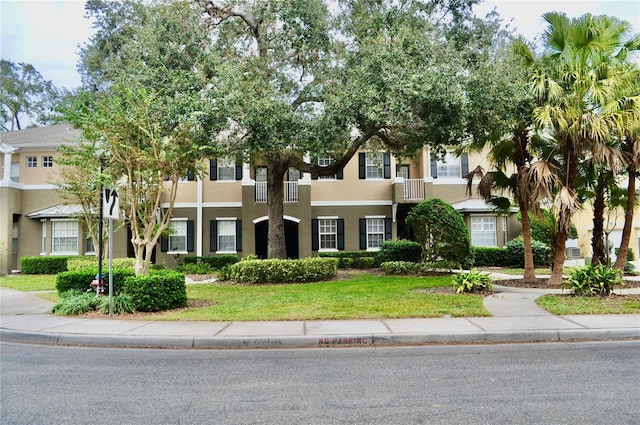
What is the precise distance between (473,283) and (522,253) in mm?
11182

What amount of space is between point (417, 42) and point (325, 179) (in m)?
12.6

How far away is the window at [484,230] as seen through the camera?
24.2 meters

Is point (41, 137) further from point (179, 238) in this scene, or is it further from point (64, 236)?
point (179, 238)

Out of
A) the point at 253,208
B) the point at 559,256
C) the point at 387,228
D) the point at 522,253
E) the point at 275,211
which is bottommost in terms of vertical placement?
the point at 522,253

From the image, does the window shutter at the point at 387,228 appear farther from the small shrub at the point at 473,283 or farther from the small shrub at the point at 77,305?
the small shrub at the point at 77,305

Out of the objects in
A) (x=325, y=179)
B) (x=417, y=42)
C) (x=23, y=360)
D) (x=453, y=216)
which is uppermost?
(x=417, y=42)

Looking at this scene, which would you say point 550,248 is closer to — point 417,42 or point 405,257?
point 405,257

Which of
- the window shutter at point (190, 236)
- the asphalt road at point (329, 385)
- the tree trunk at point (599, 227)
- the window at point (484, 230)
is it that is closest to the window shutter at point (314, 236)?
the window shutter at point (190, 236)

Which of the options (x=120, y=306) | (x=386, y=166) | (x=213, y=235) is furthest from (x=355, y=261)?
(x=120, y=306)

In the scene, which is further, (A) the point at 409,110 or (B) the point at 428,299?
(A) the point at 409,110

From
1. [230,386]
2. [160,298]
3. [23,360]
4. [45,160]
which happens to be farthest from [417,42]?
[45,160]

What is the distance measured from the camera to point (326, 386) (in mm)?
5402

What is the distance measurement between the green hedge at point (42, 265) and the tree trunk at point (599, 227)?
2308 centimetres

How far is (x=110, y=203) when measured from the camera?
9844 mm
